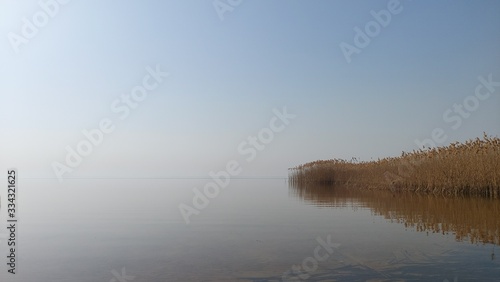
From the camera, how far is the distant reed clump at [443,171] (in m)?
15.0

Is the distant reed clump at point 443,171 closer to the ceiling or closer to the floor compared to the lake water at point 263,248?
closer to the ceiling

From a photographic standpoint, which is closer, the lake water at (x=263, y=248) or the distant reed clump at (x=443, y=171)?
the lake water at (x=263, y=248)

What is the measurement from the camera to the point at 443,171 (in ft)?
55.1

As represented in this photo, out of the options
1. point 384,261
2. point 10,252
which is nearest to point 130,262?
point 10,252

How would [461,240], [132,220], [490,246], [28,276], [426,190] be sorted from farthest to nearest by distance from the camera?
[426,190] < [132,220] < [461,240] < [490,246] < [28,276]

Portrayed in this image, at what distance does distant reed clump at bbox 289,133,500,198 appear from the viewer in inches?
590

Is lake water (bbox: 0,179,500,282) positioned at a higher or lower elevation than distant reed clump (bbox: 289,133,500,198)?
lower

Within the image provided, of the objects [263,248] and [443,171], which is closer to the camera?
[263,248]

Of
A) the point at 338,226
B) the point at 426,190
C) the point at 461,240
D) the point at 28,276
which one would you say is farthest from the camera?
the point at 426,190

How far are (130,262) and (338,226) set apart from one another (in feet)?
14.7

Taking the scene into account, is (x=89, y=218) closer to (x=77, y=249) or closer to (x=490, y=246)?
(x=77, y=249)

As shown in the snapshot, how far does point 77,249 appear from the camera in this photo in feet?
20.2

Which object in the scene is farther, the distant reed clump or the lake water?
the distant reed clump

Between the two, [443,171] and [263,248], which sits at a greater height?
[443,171]
